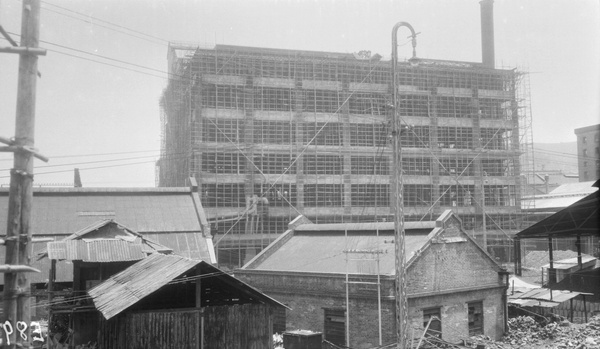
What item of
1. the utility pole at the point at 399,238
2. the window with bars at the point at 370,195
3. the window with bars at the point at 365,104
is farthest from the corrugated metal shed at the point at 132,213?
the window with bars at the point at 365,104

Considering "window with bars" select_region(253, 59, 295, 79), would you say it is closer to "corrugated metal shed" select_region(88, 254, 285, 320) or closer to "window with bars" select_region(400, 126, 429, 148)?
"window with bars" select_region(400, 126, 429, 148)

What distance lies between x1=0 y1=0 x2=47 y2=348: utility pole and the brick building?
17.8 meters

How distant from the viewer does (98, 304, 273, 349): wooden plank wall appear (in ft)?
46.0

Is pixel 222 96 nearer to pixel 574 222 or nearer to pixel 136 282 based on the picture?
pixel 136 282

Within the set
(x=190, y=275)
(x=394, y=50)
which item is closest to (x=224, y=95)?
(x=394, y=50)

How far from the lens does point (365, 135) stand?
56.1 meters

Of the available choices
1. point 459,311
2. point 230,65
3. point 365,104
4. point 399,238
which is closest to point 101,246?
point 399,238

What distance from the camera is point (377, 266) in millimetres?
23609

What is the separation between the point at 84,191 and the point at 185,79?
74.9ft

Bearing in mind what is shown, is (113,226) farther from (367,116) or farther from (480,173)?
(480,173)

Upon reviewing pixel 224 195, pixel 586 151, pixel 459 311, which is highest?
pixel 586 151

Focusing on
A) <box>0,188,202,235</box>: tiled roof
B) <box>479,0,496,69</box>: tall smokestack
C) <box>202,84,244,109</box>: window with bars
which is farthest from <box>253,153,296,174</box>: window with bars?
<box>479,0,496,69</box>: tall smokestack

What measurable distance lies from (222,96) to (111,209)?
22783 mm

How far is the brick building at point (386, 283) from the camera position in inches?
939
